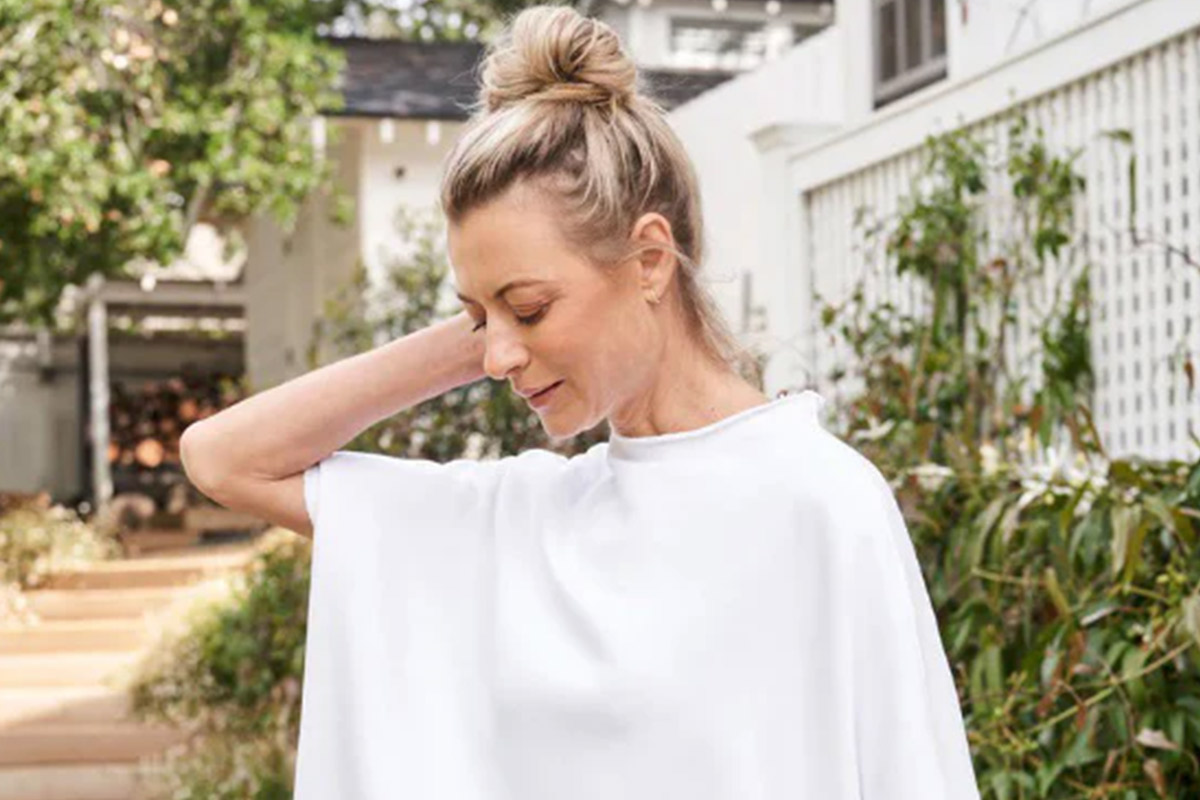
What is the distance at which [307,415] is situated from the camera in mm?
1658

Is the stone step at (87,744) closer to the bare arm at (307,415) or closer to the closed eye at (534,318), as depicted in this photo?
the bare arm at (307,415)

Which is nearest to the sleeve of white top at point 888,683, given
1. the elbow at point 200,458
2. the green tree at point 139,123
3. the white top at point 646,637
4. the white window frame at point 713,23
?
the white top at point 646,637

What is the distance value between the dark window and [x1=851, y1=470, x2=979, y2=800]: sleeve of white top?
7.55 metres

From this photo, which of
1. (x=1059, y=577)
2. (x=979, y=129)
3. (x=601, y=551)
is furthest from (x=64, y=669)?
(x=601, y=551)

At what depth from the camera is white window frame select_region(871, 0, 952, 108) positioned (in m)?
8.84

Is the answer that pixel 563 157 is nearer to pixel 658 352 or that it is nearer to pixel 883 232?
pixel 658 352

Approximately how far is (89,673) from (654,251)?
856 cm

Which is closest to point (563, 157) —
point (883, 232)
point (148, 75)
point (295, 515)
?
point (295, 515)

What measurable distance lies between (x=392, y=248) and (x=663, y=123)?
10975mm

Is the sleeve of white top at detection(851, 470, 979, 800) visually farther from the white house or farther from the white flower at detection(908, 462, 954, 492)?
the white flower at detection(908, 462, 954, 492)

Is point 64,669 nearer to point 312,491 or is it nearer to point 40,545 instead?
point 40,545

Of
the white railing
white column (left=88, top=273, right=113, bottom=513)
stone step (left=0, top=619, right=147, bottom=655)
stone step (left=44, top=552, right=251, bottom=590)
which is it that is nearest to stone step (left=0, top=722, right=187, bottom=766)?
stone step (left=0, top=619, right=147, bottom=655)

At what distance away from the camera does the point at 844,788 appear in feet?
4.76

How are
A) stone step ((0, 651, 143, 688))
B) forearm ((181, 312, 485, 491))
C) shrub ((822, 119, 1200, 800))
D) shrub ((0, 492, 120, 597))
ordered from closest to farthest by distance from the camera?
forearm ((181, 312, 485, 491)) < shrub ((822, 119, 1200, 800)) < stone step ((0, 651, 143, 688)) < shrub ((0, 492, 120, 597))
